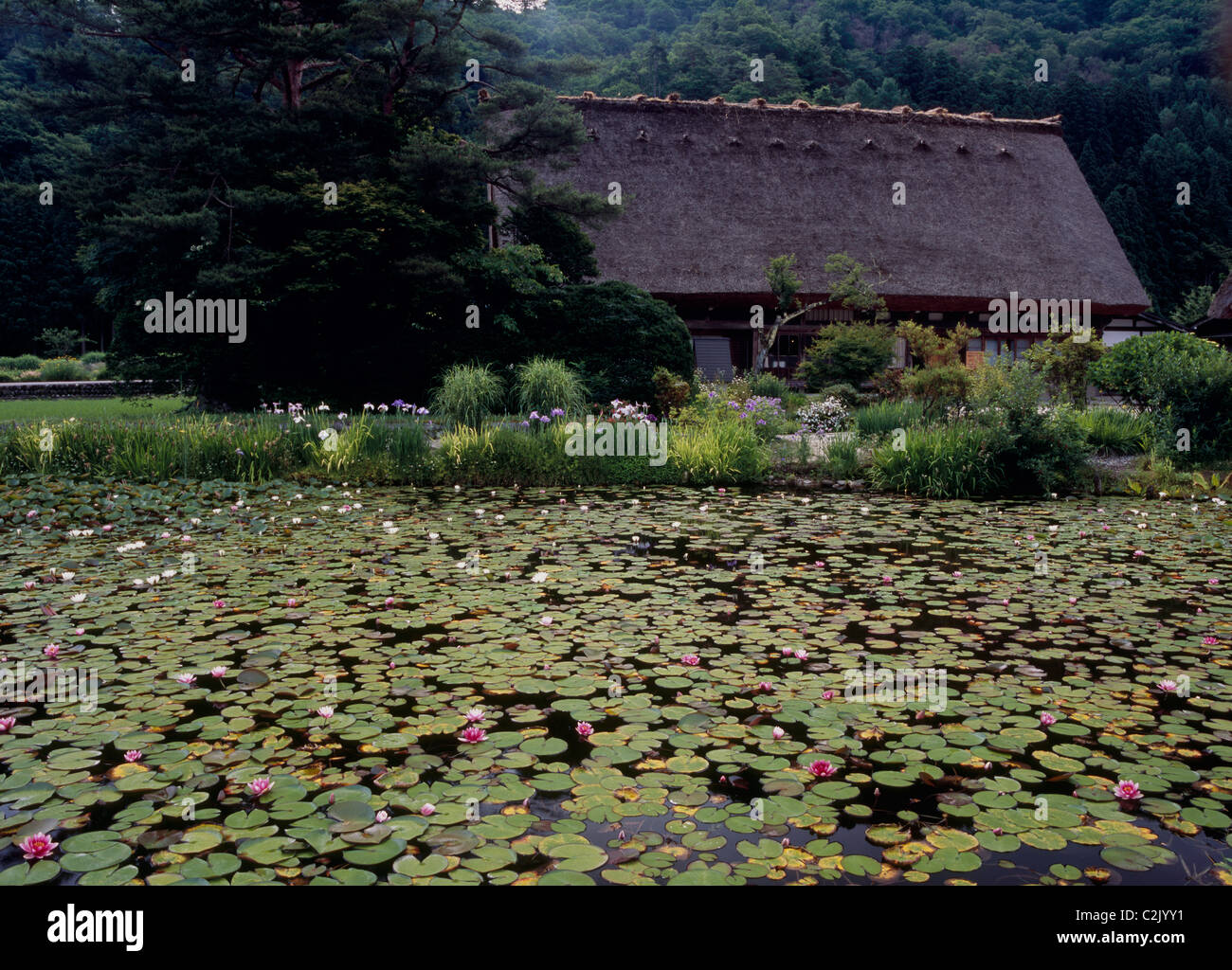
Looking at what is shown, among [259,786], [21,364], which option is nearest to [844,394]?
[259,786]

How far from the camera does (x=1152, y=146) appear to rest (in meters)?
35.3

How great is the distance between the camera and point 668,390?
1367cm

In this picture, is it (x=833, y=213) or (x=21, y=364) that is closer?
(x=833, y=213)

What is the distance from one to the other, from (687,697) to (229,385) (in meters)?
13.4

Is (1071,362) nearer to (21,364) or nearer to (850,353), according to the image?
(850,353)

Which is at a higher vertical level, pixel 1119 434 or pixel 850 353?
pixel 850 353

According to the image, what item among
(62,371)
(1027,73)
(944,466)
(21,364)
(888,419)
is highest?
(1027,73)

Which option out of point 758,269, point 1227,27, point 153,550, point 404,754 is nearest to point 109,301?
point 153,550

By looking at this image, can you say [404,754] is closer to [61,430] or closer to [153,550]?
[153,550]

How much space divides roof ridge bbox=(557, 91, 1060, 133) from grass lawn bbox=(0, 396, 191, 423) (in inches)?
476

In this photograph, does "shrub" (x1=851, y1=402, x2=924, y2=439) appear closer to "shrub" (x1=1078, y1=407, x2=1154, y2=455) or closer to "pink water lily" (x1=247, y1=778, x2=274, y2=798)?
"shrub" (x1=1078, y1=407, x2=1154, y2=455)

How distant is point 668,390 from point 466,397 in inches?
133

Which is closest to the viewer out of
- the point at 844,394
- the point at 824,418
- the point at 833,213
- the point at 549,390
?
the point at 549,390

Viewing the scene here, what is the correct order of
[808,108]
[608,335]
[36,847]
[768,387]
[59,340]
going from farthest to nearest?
[59,340] → [808,108] → [768,387] → [608,335] → [36,847]
